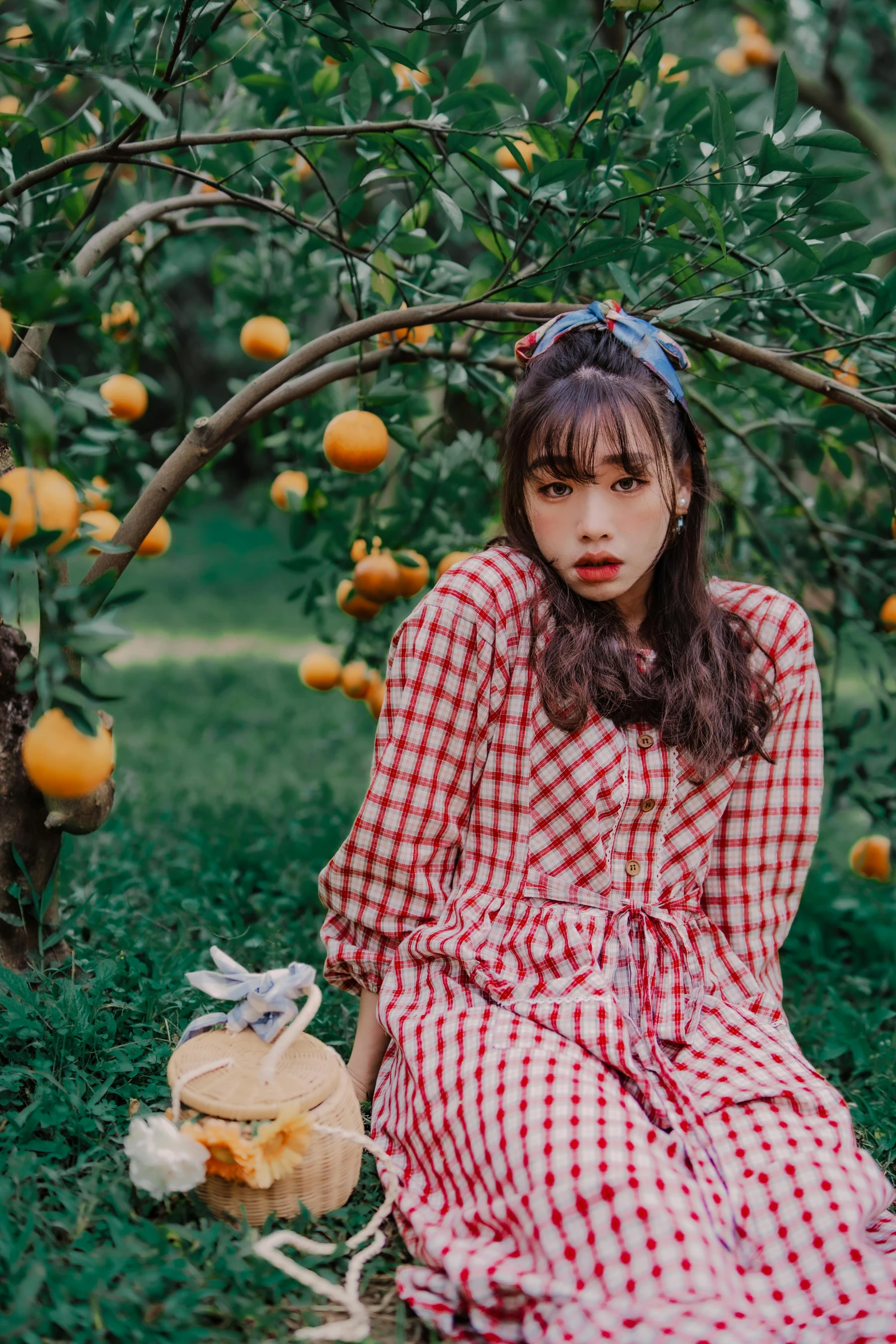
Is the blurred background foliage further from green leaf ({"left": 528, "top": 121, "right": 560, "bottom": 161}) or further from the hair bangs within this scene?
the hair bangs

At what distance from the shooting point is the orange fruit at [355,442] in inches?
65.7

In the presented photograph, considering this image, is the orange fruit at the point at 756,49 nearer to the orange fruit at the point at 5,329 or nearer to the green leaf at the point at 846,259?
the green leaf at the point at 846,259

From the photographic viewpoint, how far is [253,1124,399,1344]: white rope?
3.65 ft

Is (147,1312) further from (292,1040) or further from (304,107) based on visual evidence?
(304,107)

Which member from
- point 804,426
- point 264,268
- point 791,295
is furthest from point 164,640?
point 791,295

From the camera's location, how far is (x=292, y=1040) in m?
1.32

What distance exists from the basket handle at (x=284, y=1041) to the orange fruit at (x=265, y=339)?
3.95ft

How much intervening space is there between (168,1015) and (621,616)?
85 cm

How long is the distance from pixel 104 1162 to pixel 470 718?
26.3 inches

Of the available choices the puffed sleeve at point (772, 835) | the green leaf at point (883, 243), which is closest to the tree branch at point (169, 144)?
the green leaf at point (883, 243)

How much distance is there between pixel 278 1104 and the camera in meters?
1.23

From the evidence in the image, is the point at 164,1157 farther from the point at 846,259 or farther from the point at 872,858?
the point at 872,858

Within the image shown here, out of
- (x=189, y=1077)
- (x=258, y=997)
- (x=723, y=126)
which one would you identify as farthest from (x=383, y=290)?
(x=189, y=1077)

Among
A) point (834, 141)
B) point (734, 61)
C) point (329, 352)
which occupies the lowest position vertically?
point (329, 352)
